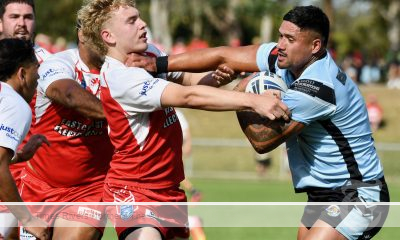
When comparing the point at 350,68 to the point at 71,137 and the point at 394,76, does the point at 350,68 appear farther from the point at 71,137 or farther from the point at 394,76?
the point at 71,137

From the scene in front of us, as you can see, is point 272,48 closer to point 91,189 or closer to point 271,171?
point 91,189

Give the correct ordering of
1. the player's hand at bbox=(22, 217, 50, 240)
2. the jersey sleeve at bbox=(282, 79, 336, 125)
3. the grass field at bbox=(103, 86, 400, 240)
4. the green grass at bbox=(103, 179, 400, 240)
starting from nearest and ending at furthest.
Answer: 1. the player's hand at bbox=(22, 217, 50, 240)
2. the jersey sleeve at bbox=(282, 79, 336, 125)
3. the green grass at bbox=(103, 179, 400, 240)
4. the grass field at bbox=(103, 86, 400, 240)

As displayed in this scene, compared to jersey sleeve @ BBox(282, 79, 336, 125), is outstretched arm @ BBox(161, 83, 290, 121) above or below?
above

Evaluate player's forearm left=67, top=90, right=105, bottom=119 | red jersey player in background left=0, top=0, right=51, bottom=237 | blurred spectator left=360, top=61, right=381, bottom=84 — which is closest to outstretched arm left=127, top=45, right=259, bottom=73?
player's forearm left=67, top=90, right=105, bottom=119

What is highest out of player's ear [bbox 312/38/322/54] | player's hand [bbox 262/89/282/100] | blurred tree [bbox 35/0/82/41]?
player's ear [bbox 312/38/322/54]

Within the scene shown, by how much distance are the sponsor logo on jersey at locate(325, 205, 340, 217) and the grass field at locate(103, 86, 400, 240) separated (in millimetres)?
5891

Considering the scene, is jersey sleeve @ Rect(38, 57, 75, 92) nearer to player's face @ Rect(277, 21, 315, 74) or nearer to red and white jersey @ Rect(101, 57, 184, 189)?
red and white jersey @ Rect(101, 57, 184, 189)

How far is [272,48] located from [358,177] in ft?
4.09

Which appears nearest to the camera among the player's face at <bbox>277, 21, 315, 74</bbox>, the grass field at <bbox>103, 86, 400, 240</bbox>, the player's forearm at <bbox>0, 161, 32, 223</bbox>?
the player's forearm at <bbox>0, 161, 32, 223</bbox>

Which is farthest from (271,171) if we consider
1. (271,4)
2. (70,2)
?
(70,2)

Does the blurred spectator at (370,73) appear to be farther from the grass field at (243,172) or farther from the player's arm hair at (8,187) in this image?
the player's arm hair at (8,187)

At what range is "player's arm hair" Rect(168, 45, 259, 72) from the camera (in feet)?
24.0

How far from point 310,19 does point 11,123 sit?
2.24 m

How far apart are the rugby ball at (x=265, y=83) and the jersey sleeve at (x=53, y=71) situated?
154cm
